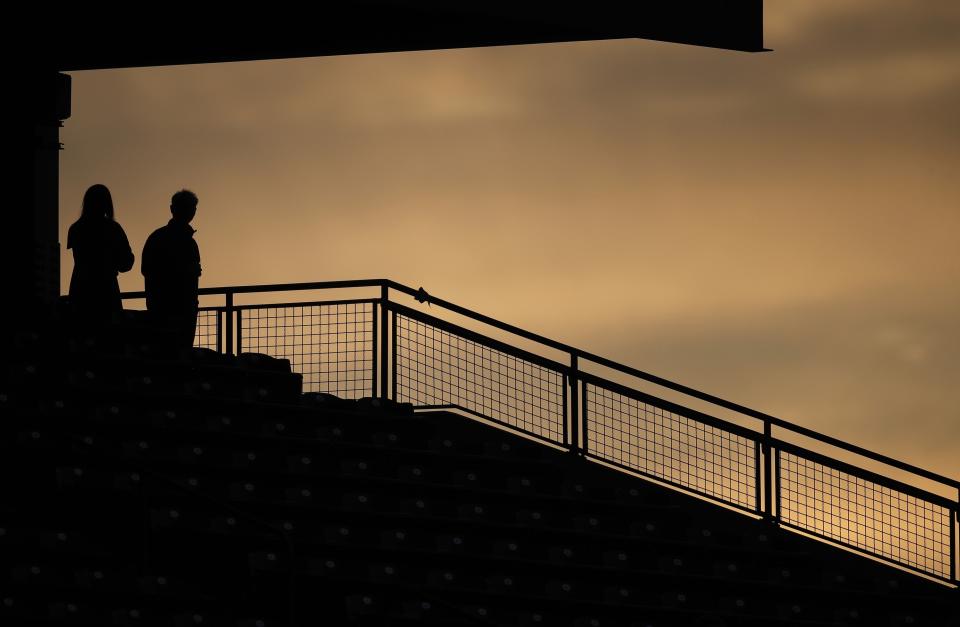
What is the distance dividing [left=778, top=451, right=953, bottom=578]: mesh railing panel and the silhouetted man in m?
5.15

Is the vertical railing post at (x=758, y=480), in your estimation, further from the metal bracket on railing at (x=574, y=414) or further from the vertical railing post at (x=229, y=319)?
the vertical railing post at (x=229, y=319)

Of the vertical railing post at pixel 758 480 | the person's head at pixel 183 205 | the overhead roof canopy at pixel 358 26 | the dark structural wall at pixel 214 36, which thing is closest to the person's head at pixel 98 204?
the person's head at pixel 183 205

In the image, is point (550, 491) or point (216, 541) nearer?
point (216, 541)

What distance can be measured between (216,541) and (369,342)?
134 inches

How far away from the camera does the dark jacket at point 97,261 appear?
47.8 ft

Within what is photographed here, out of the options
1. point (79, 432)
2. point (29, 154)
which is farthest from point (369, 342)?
point (29, 154)

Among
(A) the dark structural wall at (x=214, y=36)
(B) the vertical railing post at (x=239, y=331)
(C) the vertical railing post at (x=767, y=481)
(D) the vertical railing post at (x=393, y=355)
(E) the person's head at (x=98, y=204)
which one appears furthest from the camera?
(A) the dark structural wall at (x=214, y=36)

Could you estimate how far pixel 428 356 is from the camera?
50.1ft

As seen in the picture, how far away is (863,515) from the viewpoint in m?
15.0

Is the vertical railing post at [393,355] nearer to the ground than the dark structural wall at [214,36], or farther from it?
nearer to the ground

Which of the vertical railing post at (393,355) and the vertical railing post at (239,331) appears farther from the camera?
the vertical railing post at (239,331)

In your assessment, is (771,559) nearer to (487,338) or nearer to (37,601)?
(487,338)

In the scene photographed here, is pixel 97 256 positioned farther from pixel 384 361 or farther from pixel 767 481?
pixel 767 481

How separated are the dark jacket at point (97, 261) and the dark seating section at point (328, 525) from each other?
1.39ft
